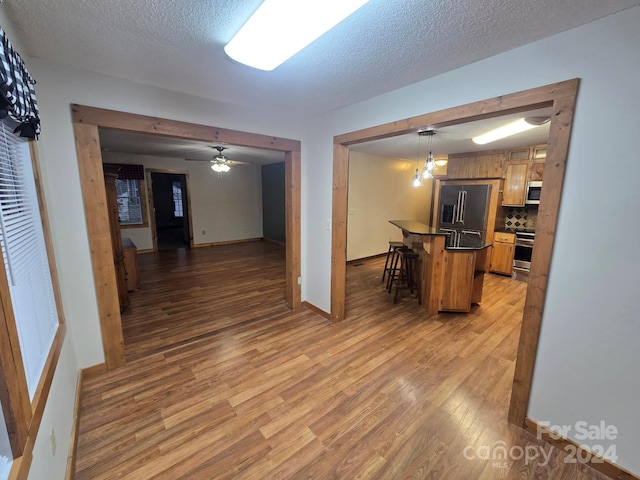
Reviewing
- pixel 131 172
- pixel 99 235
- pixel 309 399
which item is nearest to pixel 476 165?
pixel 309 399

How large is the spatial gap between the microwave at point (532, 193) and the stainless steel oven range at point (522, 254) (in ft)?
1.96

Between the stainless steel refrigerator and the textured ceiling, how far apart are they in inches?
147

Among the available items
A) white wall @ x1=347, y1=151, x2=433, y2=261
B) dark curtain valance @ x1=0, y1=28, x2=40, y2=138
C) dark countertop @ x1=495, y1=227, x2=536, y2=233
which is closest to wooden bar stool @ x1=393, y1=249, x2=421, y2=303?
white wall @ x1=347, y1=151, x2=433, y2=261

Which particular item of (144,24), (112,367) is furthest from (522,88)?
(112,367)

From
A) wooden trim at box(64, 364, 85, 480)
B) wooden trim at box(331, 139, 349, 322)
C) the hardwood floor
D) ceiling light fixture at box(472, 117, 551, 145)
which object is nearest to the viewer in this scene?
wooden trim at box(64, 364, 85, 480)

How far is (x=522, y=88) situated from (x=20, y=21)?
2.94 m

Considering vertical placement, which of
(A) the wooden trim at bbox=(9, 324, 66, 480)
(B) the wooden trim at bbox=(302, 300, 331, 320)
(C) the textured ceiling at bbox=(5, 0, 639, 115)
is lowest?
(B) the wooden trim at bbox=(302, 300, 331, 320)

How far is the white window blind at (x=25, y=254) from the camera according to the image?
1152mm

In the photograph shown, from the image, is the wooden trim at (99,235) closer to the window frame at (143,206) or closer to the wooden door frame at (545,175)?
the wooden door frame at (545,175)

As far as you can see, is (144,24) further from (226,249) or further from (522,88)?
(226,249)

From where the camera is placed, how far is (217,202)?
7.82m

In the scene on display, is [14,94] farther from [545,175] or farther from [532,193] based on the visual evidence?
[532,193]

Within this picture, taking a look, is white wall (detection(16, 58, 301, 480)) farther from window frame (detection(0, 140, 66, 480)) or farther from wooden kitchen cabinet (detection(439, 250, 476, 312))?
wooden kitchen cabinet (detection(439, 250, 476, 312))

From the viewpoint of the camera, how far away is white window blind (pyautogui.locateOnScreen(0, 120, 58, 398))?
115cm
